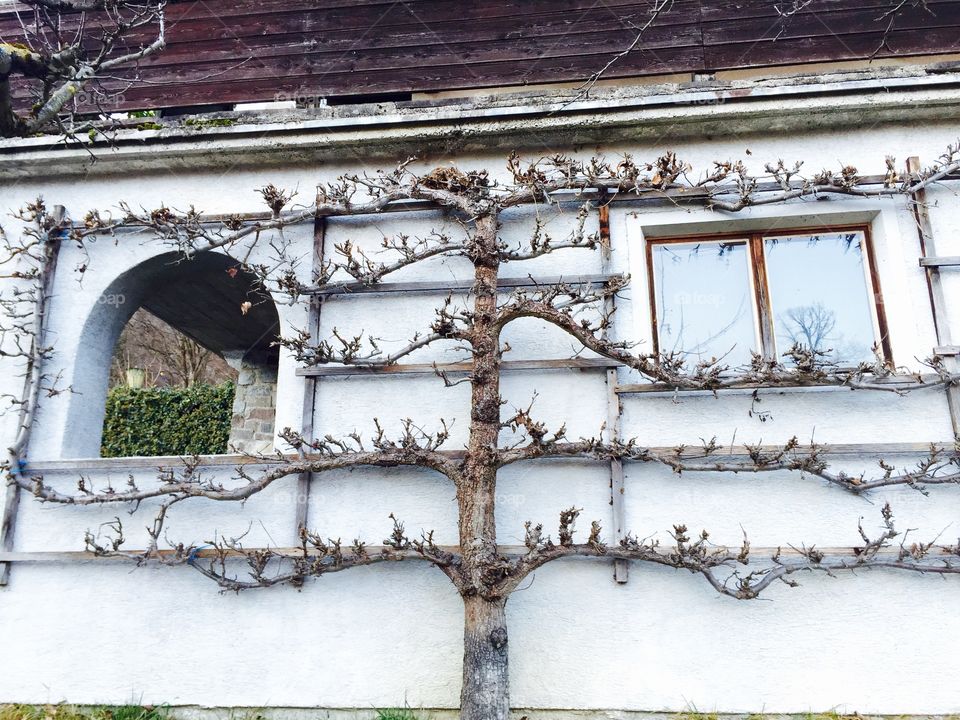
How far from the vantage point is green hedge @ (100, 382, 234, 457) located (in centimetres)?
817

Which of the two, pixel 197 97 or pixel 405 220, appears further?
pixel 197 97

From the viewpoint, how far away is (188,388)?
8.84m

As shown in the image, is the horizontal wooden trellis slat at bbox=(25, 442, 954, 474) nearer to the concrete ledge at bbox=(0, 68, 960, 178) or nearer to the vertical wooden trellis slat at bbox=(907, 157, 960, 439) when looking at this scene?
the vertical wooden trellis slat at bbox=(907, 157, 960, 439)

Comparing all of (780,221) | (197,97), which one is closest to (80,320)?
(197,97)

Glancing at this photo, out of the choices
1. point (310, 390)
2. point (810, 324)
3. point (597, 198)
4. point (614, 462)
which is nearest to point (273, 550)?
point (310, 390)

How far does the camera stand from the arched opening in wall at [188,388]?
4348 millimetres

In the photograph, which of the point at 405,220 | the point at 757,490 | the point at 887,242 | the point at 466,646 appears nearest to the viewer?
the point at 466,646

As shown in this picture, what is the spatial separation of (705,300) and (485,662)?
8.22 ft

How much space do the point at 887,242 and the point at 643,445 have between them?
196cm

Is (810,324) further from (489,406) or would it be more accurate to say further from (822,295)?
(489,406)

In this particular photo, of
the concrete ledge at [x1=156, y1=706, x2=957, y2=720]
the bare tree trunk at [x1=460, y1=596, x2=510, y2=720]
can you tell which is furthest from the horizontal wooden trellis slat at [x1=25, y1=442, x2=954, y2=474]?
the concrete ledge at [x1=156, y1=706, x2=957, y2=720]

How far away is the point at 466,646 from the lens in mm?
3205

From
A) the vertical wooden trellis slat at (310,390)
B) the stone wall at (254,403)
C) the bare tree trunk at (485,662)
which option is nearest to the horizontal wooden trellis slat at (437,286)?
the vertical wooden trellis slat at (310,390)

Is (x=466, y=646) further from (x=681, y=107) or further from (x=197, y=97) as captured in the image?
(x=197, y=97)
